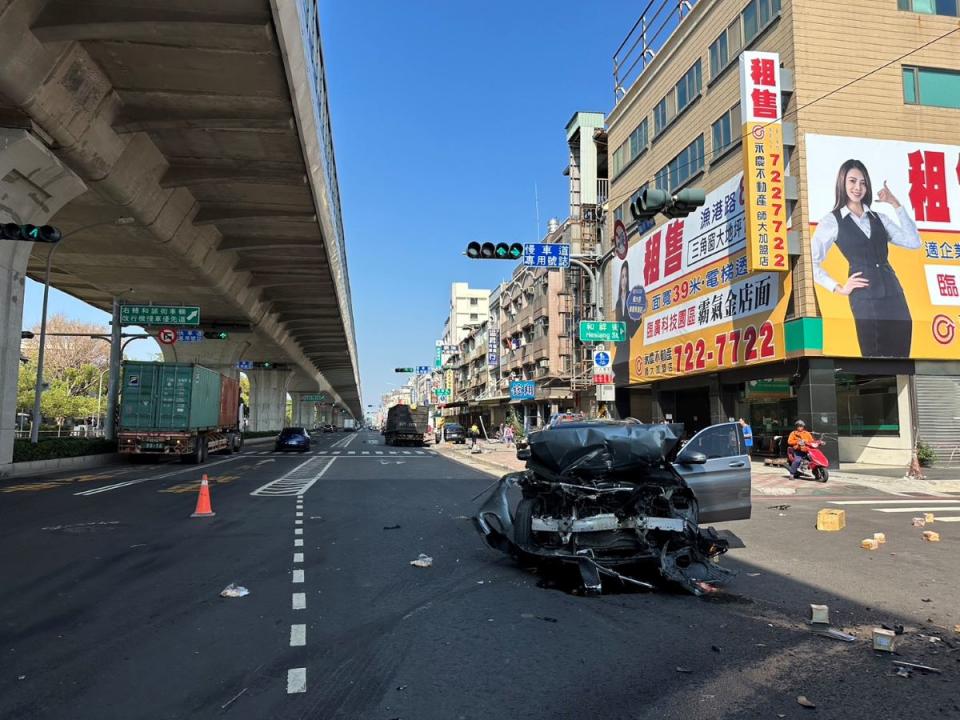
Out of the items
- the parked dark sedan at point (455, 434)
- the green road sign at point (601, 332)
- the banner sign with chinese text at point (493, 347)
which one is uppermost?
the banner sign with chinese text at point (493, 347)

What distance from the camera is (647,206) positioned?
462 inches

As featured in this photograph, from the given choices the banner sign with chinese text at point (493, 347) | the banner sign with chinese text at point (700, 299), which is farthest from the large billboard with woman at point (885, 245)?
the banner sign with chinese text at point (493, 347)

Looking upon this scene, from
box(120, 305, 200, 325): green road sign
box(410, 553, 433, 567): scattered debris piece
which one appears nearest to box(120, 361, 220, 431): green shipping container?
box(120, 305, 200, 325): green road sign

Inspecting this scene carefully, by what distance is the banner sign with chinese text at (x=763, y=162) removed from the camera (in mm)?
20812

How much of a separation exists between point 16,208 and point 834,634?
65.0ft

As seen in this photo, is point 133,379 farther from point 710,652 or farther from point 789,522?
point 710,652

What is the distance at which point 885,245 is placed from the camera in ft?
71.7

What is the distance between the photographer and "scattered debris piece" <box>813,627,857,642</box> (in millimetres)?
Answer: 5008

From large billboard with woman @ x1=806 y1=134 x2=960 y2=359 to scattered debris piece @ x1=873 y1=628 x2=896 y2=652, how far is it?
58.9ft

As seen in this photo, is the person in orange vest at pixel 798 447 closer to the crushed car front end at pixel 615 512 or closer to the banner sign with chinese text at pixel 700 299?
the banner sign with chinese text at pixel 700 299

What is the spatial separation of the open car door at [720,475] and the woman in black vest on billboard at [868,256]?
14755 mm

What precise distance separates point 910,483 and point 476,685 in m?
17.3

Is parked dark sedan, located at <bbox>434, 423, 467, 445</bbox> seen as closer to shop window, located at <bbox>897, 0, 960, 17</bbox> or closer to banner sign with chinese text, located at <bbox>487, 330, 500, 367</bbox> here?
banner sign with chinese text, located at <bbox>487, 330, 500, 367</bbox>

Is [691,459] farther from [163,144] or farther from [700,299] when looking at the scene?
[700,299]
